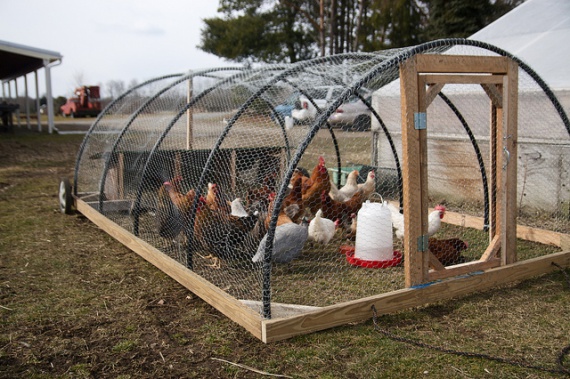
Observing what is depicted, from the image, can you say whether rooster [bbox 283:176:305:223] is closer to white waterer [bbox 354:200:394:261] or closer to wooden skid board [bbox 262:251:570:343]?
white waterer [bbox 354:200:394:261]

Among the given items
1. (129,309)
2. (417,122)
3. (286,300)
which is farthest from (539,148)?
(129,309)

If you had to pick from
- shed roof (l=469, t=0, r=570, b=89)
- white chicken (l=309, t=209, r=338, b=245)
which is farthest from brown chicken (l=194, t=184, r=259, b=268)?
shed roof (l=469, t=0, r=570, b=89)

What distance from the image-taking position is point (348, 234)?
518 cm

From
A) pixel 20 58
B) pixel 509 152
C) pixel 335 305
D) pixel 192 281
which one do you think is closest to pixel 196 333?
pixel 192 281

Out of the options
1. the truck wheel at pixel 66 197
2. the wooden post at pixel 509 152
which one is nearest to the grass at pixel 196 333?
the wooden post at pixel 509 152

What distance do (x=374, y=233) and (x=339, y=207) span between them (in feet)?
3.42

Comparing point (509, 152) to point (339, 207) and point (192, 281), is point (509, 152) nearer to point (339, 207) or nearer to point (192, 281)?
point (339, 207)

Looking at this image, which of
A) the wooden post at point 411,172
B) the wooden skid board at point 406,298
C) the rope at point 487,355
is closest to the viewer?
the rope at point 487,355

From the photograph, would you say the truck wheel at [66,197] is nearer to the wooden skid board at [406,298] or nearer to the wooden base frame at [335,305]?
the wooden base frame at [335,305]

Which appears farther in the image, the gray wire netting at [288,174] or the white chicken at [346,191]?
the white chicken at [346,191]

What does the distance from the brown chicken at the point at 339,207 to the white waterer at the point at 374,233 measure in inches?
37.2

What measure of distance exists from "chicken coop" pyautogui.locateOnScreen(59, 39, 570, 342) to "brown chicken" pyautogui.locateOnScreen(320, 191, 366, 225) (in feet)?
0.04

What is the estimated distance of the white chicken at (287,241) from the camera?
4.10m

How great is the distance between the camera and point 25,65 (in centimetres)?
1911
